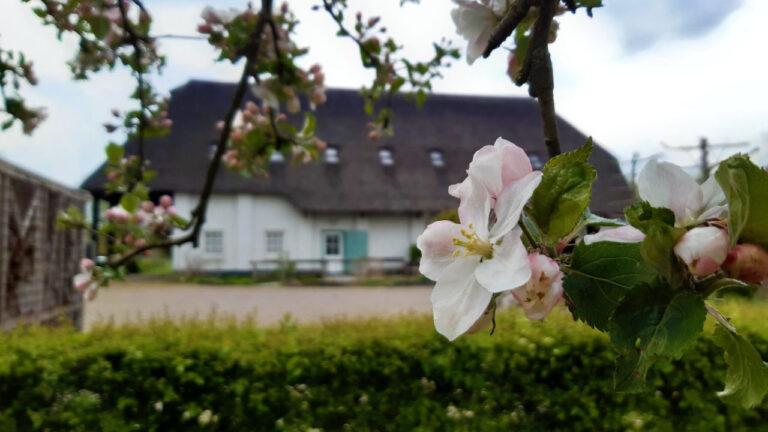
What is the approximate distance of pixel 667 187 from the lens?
43cm

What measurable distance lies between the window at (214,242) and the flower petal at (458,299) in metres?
15.6

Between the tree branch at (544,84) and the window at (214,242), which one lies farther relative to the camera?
the window at (214,242)

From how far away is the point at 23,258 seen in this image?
543cm

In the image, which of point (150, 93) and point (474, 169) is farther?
point (150, 93)

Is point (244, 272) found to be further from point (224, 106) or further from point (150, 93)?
point (150, 93)

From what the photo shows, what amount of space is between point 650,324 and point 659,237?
0.19ft

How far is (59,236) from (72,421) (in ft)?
14.1

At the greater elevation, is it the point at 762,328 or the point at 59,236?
the point at 59,236

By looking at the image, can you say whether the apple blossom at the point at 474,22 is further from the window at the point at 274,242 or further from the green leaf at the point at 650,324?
the window at the point at 274,242

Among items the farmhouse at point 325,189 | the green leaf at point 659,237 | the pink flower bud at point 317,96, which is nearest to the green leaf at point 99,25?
the pink flower bud at point 317,96

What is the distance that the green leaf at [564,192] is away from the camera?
39cm

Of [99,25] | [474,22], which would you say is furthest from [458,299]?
[99,25]

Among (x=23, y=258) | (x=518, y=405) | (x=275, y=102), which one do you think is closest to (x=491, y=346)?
(x=518, y=405)

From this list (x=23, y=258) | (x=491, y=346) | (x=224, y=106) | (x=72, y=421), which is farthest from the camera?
(x=224, y=106)
